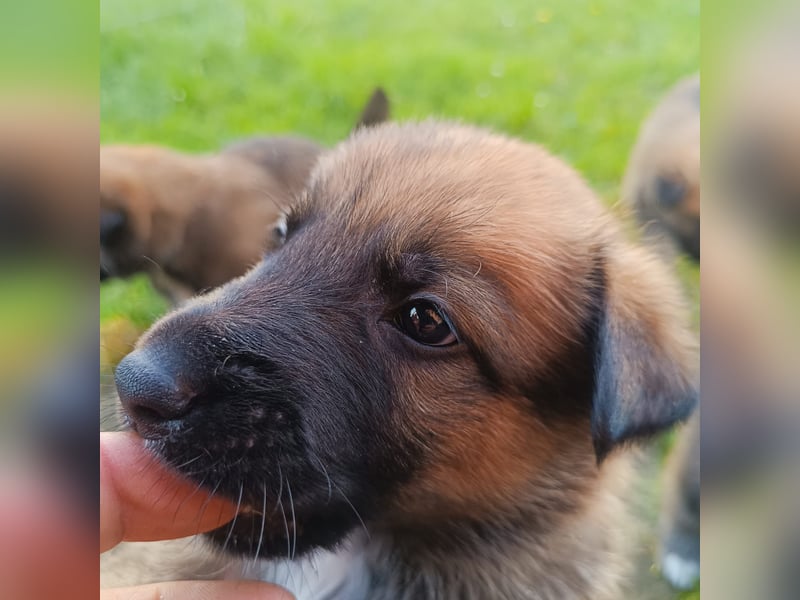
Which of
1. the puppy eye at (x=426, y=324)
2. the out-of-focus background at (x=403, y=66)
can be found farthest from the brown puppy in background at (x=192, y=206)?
Answer: the puppy eye at (x=426, y=324)

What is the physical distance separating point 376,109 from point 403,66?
1.00ft

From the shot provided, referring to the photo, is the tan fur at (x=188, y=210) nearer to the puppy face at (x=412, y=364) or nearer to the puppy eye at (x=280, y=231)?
the puppy eye at (x=280, y=231)

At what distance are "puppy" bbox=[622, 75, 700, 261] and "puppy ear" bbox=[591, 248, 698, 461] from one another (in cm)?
24

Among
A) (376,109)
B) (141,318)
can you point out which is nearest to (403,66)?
(376,109)

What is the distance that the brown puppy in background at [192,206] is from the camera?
2.85 metres

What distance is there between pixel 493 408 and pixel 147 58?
1871 millimetres

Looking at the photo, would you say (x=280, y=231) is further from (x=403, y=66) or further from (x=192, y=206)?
(x=192, y=206)

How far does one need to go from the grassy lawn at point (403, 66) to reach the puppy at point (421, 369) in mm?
518

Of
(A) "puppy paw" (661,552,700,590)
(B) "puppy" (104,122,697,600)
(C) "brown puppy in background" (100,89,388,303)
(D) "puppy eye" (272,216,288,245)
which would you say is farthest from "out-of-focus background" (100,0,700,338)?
(A) "puppy paw" (661,552,700,590)

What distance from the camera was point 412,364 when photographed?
1.52 m

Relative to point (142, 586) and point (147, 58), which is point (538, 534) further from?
point (147, 58)

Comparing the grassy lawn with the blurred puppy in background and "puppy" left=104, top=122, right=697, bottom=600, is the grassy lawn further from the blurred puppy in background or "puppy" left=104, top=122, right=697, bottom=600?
"puppy" left=104, top=122, right=697, bottom=600

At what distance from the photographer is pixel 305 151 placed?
9.68 feet
